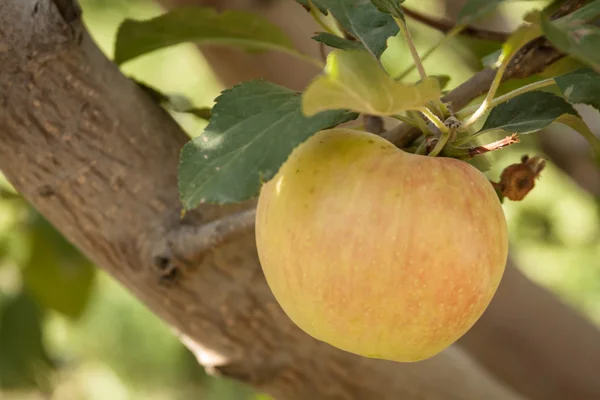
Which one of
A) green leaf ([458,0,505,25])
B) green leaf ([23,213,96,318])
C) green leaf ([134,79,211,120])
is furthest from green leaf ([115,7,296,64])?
green leaf ([23,213,96,318])

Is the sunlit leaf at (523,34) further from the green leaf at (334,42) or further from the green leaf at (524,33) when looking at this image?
the green leaf at (334,42)

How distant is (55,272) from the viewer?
1034mm

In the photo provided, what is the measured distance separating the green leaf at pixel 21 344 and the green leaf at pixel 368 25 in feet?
2.92

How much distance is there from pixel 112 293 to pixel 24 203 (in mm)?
1291

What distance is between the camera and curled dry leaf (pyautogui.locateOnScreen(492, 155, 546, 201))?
49 centimetres

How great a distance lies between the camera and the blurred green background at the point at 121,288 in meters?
1.05

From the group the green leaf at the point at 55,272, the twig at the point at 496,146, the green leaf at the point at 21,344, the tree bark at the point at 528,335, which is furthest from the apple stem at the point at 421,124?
the green leaf at the point at 21,344

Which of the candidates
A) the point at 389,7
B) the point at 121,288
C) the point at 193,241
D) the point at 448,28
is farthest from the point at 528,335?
the point at 121,288

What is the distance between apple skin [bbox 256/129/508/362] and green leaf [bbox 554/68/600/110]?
0.08 metres

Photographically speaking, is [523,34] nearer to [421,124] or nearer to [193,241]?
[421,124]

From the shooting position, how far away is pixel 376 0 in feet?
1.36

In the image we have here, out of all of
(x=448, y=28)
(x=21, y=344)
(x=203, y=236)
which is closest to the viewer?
(x=203, y=236)

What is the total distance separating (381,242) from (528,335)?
751 millimetres

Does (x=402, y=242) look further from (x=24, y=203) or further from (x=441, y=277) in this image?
(x=24, y=203)
